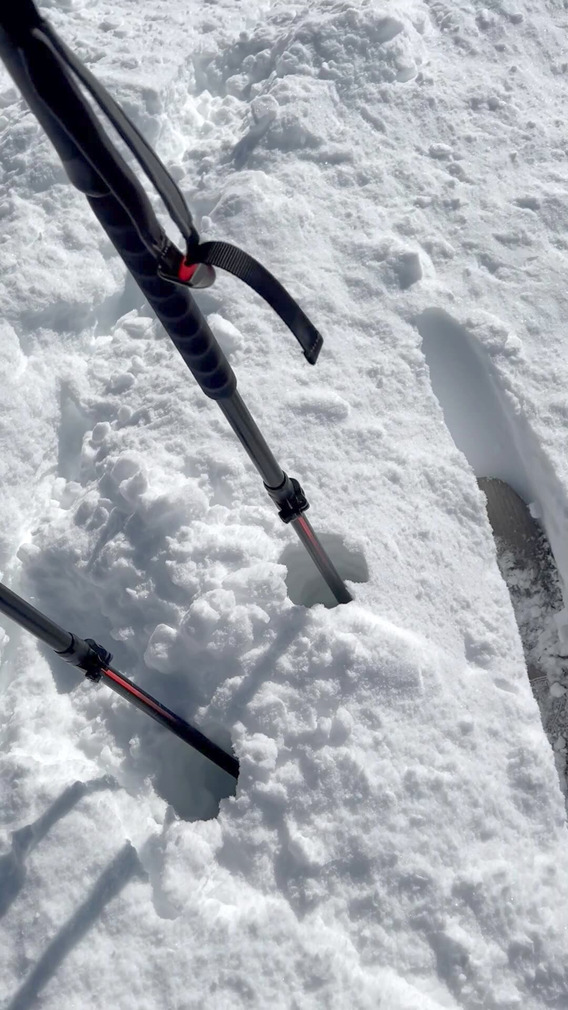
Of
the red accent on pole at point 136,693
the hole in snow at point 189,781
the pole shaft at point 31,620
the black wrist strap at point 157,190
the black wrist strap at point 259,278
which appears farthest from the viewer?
the hole in snow at point 189,781

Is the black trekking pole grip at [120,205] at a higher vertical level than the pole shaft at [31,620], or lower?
A: higher

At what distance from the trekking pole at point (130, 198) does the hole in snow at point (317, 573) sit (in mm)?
1378

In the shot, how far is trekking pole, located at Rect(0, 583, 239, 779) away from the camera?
243cm

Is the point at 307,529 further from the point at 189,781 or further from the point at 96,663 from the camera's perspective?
the point at 189,781

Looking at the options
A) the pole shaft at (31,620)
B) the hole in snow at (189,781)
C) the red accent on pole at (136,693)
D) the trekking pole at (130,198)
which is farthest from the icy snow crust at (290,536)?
the trekking pole at (130,198)

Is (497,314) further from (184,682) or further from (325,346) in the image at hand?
(184,682)

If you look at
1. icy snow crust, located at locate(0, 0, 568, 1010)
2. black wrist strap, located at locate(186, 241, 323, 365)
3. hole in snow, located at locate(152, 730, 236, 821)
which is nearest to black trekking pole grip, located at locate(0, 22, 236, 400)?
black wrist strap, located at locate(186, 241, 323, 365)

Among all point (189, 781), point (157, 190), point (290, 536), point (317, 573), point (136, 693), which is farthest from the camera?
point (317, 573)

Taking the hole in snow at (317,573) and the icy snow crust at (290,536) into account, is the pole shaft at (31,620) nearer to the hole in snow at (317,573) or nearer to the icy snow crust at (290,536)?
the icy snow crust at (290,536)

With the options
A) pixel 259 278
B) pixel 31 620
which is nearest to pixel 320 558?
pixel 31 620

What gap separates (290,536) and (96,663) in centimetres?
115

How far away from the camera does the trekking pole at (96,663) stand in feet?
7.97

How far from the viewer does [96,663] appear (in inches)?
110

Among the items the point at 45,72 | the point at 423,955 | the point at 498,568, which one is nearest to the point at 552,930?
the point at 423,955
